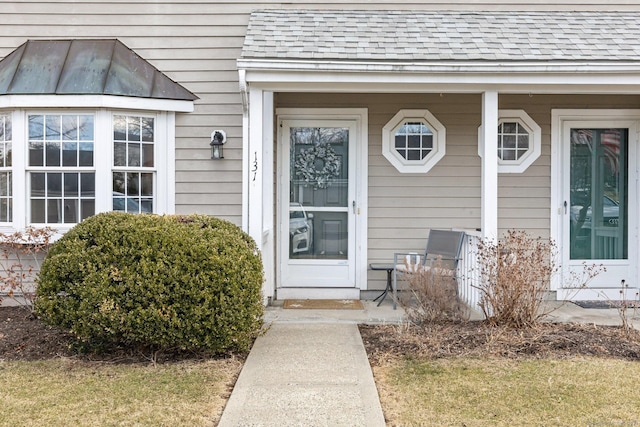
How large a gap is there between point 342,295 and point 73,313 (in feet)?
10.3

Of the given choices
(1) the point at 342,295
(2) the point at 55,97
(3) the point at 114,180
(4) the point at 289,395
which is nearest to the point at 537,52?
(1) the point at 342,295

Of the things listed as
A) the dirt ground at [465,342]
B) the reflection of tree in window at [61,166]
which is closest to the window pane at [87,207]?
the reflection of tree in window at [61,166]

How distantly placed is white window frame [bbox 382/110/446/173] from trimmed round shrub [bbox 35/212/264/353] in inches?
108

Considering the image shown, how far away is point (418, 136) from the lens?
612cm

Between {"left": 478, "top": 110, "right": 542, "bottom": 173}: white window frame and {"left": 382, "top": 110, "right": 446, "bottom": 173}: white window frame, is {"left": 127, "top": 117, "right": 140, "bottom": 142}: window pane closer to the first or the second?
{"left": 382, "top": 110, "right": 446, "bottom": 173}: white window frame

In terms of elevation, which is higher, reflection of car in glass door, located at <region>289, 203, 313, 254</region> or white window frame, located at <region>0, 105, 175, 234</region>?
white window frame, located at <region>0, 105, 175, 234</region>

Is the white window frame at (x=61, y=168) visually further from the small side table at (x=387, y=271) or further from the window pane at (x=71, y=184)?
the small side table at (x=387, y=271)

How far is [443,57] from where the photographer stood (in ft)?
16.0

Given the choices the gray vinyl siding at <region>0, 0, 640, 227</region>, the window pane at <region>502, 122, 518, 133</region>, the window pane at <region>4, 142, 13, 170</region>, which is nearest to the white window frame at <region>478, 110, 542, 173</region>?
the window pane at <region>502, 122, 518, 133</region>

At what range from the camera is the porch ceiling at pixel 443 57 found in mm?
4820

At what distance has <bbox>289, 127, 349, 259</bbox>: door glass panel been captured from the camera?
6.16 m

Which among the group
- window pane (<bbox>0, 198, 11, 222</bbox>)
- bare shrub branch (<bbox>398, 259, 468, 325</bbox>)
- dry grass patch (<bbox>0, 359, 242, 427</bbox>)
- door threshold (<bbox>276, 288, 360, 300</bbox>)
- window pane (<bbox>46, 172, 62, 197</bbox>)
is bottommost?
dry grass patch (<bbox>0, 359, 242, 427</bbox>)

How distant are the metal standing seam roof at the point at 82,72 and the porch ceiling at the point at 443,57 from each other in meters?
1.26

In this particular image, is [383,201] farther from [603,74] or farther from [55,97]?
[55,97]
